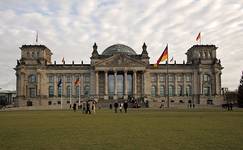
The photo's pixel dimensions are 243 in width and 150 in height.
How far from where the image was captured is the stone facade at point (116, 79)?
127938mm

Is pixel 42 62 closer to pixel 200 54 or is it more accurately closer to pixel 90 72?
pixel 90 72

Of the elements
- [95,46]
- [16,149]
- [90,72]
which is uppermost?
[95,46]

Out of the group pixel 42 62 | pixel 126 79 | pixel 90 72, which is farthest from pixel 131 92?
pixel 42 62

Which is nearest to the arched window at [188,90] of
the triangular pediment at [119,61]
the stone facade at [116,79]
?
the stone facade at [116,79]

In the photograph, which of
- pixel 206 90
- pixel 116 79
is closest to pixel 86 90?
pixel 116 79

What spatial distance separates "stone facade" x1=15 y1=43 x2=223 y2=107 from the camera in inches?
5037

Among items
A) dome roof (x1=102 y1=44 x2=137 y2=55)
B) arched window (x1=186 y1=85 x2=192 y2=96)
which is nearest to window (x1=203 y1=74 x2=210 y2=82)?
arched window (x1=186 y1=85 x2=192 y2=96)

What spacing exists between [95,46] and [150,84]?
25.8m

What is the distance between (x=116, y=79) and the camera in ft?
429

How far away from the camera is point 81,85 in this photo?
13225 cm

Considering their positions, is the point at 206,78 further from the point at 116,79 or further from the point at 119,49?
the point at 119,49

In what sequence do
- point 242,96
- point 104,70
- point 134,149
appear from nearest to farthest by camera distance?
1. point 134,149
2. point 242,96
3. point 104,70

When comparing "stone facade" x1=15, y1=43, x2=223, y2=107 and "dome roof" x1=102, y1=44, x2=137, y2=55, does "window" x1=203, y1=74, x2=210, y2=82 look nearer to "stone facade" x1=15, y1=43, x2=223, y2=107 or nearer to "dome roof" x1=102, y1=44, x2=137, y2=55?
"stone facade" x1=15, y1=43, x2=223, y2=107

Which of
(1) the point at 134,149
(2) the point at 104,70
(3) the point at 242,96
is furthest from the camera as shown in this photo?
(2) the point at 104,70
